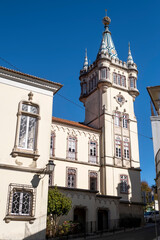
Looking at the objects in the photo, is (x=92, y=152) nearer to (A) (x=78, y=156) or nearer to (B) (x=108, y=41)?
(A) (x=78, y=156)

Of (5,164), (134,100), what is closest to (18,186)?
(5,164)

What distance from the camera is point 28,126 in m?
14.3

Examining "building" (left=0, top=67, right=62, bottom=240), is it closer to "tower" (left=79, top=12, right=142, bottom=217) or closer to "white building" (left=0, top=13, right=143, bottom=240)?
"white building" (left=0, top=13, right=143, bottom=240)

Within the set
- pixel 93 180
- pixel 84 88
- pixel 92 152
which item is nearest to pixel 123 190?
pixel 93 180

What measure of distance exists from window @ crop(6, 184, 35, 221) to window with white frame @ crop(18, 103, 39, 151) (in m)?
2.10

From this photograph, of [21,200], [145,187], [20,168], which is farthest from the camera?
[145,187]

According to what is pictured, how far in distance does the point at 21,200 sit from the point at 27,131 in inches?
139

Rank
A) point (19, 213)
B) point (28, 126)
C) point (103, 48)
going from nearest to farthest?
point (19, 213) → point (28, 126) → point (103, 48)

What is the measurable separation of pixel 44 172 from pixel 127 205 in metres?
19.7

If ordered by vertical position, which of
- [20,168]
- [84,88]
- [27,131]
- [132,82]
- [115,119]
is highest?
[132,82]

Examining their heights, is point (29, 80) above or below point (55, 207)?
above

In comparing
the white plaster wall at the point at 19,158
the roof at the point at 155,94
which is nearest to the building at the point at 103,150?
the roof at the point at 155,94

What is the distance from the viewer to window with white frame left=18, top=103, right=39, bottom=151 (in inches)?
546

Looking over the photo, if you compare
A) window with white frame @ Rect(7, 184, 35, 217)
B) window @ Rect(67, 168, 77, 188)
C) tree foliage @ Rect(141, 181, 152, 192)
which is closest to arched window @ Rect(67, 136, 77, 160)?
window @ Rect(67, 168, 77, 188)
